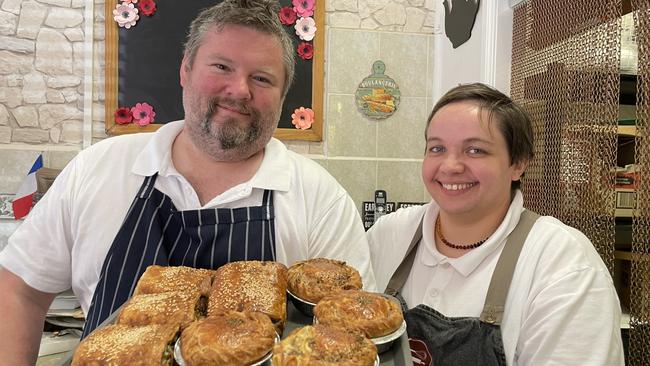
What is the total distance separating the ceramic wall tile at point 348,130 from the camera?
318 cm

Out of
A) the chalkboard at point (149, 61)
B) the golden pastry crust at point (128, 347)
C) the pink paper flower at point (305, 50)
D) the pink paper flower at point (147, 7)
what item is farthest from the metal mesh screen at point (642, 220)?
the pink paper flower at point (147, 7)

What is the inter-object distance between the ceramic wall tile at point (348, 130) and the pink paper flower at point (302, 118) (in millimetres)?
123

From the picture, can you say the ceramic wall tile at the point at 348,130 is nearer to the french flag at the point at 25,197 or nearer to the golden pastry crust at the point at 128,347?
the french flag at the point at 25,197

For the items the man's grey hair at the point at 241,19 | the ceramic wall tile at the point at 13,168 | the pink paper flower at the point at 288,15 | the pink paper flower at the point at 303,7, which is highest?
the pink paper flower at the point at 303,7

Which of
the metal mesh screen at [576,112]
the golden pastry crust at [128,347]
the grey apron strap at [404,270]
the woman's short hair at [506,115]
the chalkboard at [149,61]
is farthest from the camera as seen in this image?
the chalkboard at [149,61]

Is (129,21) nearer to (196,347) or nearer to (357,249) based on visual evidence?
(357,249)

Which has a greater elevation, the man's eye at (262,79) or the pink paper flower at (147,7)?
the pink paper flower at (147,7)

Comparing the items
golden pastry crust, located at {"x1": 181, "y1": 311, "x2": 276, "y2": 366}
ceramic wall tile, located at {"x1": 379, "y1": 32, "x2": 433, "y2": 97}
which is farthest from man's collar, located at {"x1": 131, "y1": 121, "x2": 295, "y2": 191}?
ceramic wall tile, located at {"x1": 379, "y1": 32, "x2": 433, "y2": 97}

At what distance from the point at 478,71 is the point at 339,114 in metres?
0.92

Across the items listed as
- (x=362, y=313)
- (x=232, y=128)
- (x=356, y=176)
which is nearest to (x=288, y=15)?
(x=356, y=176)

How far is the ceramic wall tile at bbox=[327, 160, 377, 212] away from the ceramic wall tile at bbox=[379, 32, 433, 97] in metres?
0.55

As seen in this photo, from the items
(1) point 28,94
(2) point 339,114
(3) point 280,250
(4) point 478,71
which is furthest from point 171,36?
(3) point 280,250

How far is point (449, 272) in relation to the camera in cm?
144

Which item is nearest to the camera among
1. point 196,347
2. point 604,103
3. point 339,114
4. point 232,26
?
point 196,347
